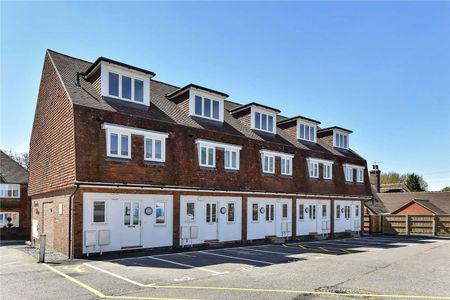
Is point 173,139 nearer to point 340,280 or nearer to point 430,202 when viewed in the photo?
point 340,280

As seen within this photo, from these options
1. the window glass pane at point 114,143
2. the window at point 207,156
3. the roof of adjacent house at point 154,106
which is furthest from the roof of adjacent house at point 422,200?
the window glass pane at point 114,143

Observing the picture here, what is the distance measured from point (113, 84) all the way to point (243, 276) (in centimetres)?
1109

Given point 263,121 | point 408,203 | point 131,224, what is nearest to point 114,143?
point 131,224

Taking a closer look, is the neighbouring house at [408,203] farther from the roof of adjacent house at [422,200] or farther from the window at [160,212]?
the window at [160,212]

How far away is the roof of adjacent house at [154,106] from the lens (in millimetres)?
17062

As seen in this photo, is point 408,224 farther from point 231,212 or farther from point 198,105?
point 198,105

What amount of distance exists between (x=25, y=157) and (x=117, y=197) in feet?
182

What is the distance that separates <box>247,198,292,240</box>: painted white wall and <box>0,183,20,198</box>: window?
24962 mm

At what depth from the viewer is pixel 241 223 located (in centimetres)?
2177

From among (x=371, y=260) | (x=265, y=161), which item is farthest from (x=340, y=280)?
(x=265, y=161)

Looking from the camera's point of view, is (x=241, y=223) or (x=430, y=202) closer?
(x=241, y=223)

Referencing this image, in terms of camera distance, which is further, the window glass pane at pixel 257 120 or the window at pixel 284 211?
the window glass pane at pixel 257 120

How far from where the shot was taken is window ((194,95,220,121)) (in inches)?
842

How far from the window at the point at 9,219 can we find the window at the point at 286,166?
83.6 ft
